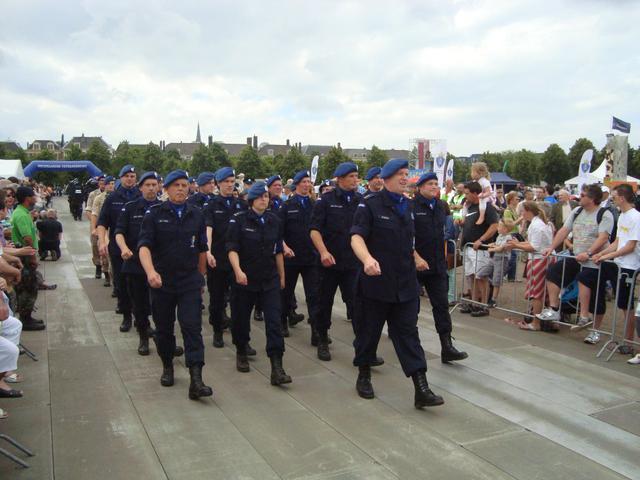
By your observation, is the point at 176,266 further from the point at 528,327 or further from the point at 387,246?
the point at 528,327

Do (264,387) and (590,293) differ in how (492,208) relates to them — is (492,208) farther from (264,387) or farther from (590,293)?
(264,387)

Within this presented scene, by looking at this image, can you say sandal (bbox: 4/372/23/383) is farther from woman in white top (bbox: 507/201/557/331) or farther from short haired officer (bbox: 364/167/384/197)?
woman in white top (bbox: 507/201/557/331)

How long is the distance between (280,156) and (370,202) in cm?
8253

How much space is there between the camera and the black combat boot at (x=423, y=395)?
474 centimetres

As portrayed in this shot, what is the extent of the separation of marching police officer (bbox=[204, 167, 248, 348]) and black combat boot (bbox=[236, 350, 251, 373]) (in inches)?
Answer: 39.7

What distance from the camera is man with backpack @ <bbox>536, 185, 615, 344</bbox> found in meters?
7.05

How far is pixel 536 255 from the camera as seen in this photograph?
8.05 metres

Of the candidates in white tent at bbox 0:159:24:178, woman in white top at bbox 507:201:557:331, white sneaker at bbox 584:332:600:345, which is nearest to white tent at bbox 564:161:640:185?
woman in white top at bbox 507:201:557:331

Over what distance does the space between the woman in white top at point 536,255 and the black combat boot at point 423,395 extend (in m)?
3.49

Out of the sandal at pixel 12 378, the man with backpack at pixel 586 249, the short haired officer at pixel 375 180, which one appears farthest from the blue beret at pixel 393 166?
the sandal at pixel 12 378

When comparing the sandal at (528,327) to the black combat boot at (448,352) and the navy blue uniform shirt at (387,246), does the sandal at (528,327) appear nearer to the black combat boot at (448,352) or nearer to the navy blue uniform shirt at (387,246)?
the black combat boot at (448,352)

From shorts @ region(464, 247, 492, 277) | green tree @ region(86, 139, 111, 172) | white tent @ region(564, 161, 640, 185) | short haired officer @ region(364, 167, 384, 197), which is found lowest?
shorts @ region(464, 247, 492, 277)

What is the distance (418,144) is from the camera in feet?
87.5

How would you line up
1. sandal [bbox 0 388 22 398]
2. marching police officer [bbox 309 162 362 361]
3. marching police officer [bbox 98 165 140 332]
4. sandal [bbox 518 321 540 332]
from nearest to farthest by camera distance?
sandal [bbox 0 388 22 398] < marching police officer [bbox 309 162 362 361] < marching police officer [bbox 98 165 140 332] < sandal [bbox 518 321 540 332]
